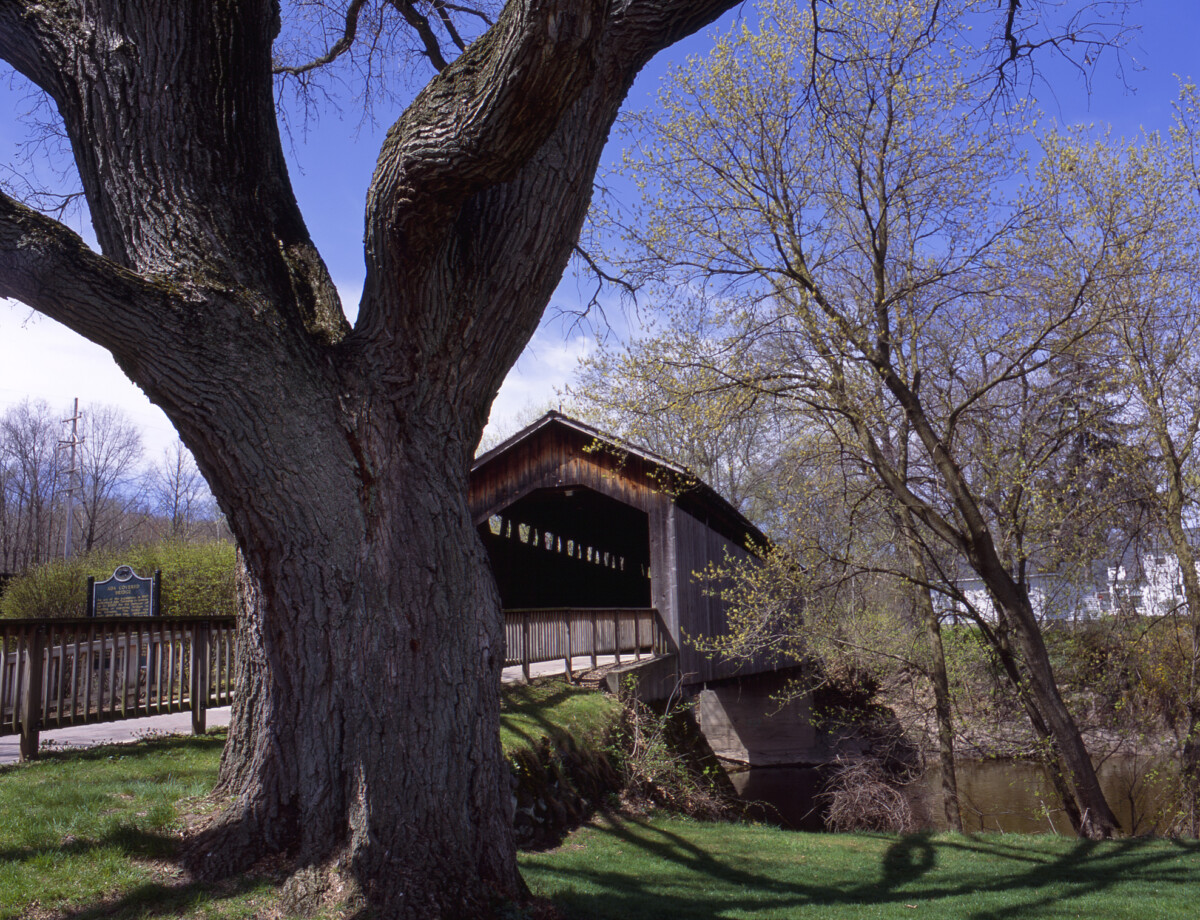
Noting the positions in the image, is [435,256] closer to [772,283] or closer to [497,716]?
[497,716]

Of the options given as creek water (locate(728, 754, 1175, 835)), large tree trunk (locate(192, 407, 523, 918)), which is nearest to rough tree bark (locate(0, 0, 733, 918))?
large tree trunk (locate(192, 407, 523, 918))

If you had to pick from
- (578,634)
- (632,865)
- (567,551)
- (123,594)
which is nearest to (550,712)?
(578,634)

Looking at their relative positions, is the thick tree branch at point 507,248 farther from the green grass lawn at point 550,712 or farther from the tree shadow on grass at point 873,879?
the green grass lawn at point 550,712

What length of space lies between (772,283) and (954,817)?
10.3 metres

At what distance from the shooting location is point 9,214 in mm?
3869

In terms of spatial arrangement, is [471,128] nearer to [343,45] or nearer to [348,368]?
[348,368]

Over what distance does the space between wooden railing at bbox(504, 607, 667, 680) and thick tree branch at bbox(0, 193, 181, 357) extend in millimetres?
9427

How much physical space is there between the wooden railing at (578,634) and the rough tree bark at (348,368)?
332 inches

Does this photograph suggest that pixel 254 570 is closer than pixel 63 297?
No

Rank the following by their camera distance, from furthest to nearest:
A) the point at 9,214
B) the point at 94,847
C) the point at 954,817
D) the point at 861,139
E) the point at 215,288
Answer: the point at 954,817
the point at 861,139
the point at 94,847
the point at 215,288
the point at 9,214

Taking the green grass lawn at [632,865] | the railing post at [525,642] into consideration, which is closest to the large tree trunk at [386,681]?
the green grass lawn at [632,865]

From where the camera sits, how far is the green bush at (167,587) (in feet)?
60.4

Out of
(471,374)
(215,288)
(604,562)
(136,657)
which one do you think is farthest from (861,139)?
(604,562)

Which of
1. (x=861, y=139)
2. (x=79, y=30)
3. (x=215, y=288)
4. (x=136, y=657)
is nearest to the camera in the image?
(x=215, y=288)
